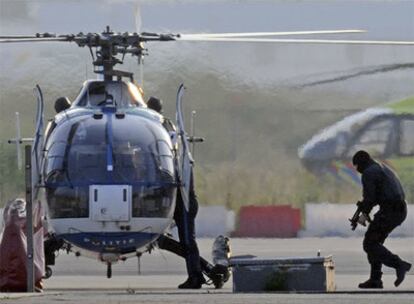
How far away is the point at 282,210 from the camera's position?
104ft

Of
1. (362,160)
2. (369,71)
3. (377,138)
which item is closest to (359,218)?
(362,160)

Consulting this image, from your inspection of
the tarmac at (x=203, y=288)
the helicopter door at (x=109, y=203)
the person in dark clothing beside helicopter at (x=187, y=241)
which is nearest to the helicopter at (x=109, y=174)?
the helicopter door at (x=109, y=203)

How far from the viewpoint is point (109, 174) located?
23.7 metres

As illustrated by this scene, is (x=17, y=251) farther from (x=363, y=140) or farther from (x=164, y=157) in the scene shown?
(x=363, y=140)

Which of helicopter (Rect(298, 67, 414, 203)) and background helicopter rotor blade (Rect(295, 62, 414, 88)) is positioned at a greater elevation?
background helicopter rotor blade (Rect(295, 62, 414, 88))

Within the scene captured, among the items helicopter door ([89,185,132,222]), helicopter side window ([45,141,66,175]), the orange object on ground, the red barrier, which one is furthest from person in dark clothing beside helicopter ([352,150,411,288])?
the red barrier

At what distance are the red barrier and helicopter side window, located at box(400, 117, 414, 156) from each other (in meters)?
1.91

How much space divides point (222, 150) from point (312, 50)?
7.71ft

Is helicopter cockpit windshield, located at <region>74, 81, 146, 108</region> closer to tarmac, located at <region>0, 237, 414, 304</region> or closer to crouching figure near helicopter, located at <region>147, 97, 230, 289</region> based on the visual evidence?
crouching figure near helicopter, located at <region>147, 97, 230, 289</region>

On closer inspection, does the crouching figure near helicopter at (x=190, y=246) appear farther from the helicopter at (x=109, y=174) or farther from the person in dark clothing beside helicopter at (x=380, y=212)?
the person in dark clothing beside helicopter at (x=380, y=212)

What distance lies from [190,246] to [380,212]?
2.33 metres

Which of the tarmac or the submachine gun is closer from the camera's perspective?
the tarmac

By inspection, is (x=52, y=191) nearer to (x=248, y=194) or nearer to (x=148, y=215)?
(x=148, y=215)

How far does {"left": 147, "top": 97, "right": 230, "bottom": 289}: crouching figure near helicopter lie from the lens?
24.9 metres
